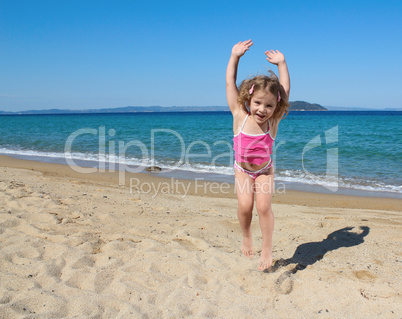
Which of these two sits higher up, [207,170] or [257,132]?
[257,132]

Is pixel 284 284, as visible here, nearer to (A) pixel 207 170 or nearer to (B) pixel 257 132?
(B) pixel 257 132

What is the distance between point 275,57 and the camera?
10.7ft

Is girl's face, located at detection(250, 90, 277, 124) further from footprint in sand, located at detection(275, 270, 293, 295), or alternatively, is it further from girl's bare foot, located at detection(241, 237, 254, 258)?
footprint in sand, located at detection(275, 270, 293, 295)

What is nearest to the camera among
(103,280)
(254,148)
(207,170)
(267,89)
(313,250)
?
(103,280)

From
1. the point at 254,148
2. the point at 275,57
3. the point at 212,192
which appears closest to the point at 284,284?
the point at 254,148

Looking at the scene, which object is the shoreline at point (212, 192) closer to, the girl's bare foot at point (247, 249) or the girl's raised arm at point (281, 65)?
the girl's bare foot at point (247, 249)

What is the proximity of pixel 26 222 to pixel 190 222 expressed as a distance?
2.00 meters

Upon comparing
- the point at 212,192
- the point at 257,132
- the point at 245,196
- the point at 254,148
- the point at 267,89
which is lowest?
the point at 212,192

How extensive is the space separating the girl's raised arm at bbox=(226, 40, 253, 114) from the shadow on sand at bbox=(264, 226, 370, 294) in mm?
1548

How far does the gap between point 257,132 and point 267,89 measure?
40 centimetres

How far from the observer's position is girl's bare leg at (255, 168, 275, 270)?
2.97m

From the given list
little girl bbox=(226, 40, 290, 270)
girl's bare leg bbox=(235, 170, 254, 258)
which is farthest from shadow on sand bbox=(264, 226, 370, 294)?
girl's bare leg bbox=(235, 170, 254, 258)

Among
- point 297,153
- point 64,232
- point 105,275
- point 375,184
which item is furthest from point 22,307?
point 297,153

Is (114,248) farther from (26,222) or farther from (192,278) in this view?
(26,222)
